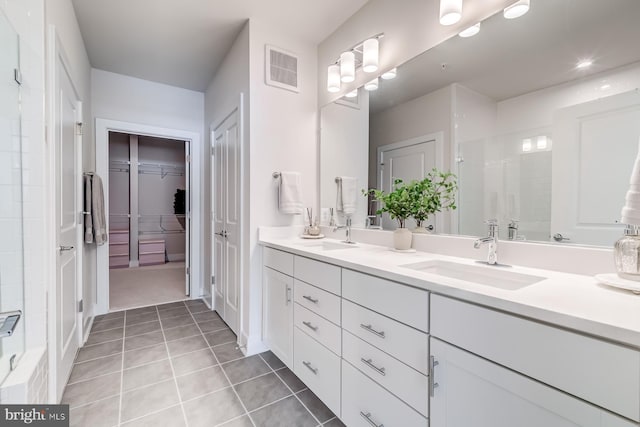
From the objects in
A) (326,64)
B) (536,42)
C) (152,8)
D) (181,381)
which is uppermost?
(152,8)

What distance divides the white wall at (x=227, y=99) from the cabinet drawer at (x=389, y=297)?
118 centimetres

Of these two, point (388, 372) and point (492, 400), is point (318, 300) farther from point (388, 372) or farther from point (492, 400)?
A: point (492, 400)

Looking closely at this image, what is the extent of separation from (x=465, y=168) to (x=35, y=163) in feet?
7.08

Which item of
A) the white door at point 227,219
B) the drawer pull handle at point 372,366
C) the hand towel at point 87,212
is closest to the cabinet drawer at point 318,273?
the drawer pull handle at point 372,366

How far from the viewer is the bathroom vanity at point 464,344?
0.62 meters

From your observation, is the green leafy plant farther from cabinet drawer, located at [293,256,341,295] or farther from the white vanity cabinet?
the white vanity cabinet

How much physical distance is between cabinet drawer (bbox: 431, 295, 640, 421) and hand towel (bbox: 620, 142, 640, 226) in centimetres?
52

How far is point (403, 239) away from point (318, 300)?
61 centimetres

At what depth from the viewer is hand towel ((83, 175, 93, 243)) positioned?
2459 mm

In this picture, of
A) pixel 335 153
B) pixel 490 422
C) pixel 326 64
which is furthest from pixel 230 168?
pixel 490 422

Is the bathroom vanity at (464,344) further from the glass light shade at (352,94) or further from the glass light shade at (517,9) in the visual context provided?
the glass light shade at (352,94)

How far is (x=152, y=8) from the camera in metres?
2.07

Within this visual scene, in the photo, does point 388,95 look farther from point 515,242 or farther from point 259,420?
point 259,420

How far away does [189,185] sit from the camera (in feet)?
11.2
